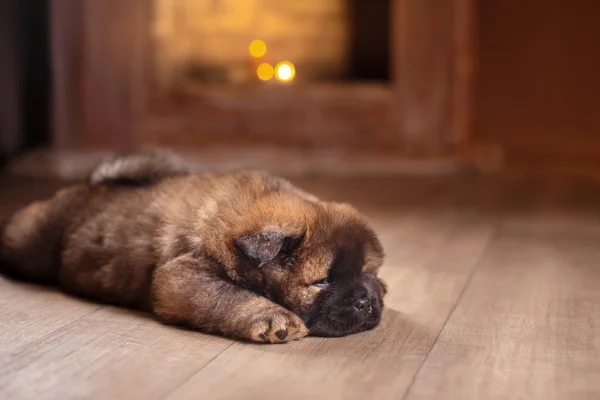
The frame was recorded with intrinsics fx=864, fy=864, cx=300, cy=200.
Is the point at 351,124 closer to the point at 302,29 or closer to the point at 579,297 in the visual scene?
the point at 302,29

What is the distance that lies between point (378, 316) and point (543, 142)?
3551mm

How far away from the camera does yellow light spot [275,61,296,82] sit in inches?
191

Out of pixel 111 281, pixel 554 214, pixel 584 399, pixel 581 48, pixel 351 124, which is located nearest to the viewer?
pixel 584 399

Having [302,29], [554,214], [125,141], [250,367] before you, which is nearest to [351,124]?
[302,29]

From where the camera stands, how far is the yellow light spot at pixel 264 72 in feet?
16.0

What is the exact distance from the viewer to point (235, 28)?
4918 millimetres

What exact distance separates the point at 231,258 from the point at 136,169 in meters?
0.57

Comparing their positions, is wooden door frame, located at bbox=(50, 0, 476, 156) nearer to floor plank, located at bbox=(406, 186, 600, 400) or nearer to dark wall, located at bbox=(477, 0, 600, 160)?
dark wall, located at bbox=(477, 0, 600, 160)

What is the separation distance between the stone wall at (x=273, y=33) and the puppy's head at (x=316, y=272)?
3.29m

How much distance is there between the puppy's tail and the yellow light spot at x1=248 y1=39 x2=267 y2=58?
9.07 ft

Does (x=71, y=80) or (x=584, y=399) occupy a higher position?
(x=71, y=80)

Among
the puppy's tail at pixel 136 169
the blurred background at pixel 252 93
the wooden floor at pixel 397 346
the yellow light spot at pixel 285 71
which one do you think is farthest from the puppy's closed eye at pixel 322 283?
the yellow light spot at pixel 285 71

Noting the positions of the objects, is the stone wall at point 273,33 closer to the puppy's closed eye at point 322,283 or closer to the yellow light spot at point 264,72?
the yellow light spot at point 264,72

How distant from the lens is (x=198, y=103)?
4.44 m
